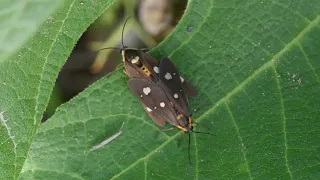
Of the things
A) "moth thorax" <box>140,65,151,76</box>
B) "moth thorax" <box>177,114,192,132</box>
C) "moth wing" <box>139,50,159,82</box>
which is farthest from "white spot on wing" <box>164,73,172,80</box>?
"moth thorax" <box>177,114,192,132</box>

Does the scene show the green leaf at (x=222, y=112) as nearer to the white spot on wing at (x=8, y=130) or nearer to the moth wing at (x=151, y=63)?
the moth wing at (x=151, y=63)

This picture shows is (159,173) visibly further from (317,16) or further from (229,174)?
(317,16)

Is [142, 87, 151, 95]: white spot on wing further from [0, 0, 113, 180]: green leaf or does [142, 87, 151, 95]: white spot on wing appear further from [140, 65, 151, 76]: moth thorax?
[0, 0, 113, 180]: green leaf

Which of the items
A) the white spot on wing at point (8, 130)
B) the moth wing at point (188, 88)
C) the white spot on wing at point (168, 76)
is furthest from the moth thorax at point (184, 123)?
the white spot on wing at point (8, 130)

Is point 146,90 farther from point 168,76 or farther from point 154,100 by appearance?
point 168,76

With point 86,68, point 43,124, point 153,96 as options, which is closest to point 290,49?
point 153,96
